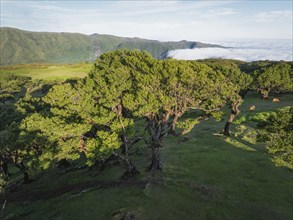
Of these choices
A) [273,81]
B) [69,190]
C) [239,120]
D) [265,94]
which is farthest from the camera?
[265,94]

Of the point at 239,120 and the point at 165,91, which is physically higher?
the point at 165,91

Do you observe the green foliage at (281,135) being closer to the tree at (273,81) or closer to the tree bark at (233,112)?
the tree bark at (233,112)

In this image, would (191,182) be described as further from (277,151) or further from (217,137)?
(217,137)

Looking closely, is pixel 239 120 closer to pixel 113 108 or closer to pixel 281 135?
pixel 113 108

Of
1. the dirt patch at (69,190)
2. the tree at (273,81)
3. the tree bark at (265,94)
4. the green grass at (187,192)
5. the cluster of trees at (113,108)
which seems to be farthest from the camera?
the tree bark at (265,94)

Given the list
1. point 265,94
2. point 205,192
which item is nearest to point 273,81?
point 265,94

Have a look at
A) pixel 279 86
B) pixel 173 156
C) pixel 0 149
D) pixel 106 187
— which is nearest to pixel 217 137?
pixel 173 156

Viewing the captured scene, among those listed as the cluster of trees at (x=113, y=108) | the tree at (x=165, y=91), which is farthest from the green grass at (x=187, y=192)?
the tree at (x=165, y=91)
